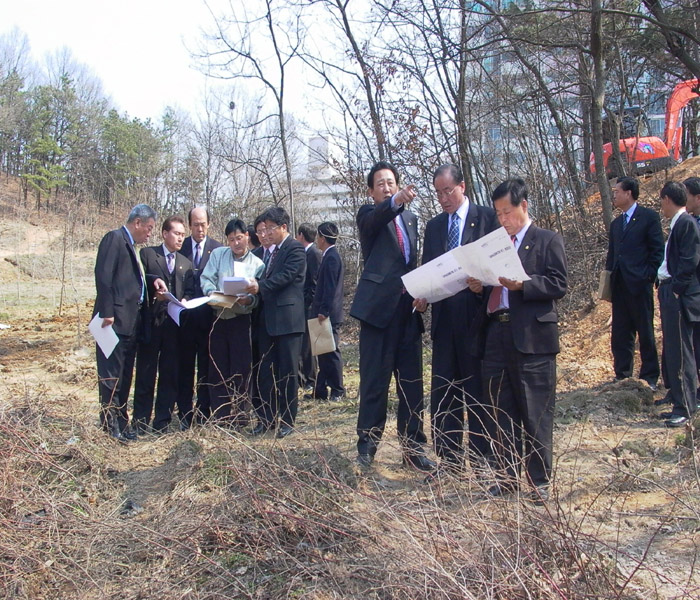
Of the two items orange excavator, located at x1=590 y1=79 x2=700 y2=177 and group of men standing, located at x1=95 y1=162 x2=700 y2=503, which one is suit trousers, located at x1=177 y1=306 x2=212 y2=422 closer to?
group of men standing, located at x1=95 y1=162 x2=700 y2=503

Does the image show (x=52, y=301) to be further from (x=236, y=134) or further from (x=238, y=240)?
(x=238, y=240)

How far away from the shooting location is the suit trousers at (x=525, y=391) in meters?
3.51

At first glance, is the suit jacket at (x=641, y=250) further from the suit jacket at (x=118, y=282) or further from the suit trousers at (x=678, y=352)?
the suit jacket at (x=118, y=282)

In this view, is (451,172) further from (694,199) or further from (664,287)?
(694,199)

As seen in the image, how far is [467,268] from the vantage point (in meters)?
3.53

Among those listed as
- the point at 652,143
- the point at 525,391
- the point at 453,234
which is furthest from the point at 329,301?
the point at 652,143

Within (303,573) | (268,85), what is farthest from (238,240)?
(268,85)

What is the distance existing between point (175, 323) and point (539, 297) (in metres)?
3.39

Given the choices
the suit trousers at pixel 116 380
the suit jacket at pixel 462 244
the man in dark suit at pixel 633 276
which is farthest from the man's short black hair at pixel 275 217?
the man in dark suit at pixel 633 276

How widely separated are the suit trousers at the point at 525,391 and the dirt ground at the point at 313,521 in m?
0.17

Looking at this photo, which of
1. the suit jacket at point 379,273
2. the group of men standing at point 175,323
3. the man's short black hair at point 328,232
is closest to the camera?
the suit jacket at point 379,273

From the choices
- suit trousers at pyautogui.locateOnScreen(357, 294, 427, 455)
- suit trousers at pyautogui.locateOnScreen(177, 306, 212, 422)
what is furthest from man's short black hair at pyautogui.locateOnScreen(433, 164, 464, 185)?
suit trousers at pyautogui.locateOnScreen(177, 306, 212, 422)

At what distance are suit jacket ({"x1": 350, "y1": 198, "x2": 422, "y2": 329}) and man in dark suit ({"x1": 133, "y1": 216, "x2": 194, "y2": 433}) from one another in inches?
84.9

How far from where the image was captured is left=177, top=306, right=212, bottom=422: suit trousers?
5750 mm
